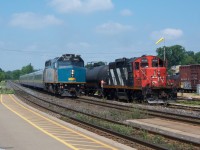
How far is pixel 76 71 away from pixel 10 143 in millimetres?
24561

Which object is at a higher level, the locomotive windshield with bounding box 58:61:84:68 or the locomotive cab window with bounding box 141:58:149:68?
the locomotive windshield with bounding box 58:61:84:68

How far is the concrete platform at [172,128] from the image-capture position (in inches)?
461

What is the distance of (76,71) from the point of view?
3444 centimetres

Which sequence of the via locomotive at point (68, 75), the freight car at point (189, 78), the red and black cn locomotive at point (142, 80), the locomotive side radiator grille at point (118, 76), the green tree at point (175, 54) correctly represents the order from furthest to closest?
the green tree at point (175, 54)
the freight car at point (189, 78)
the via locomotive at point (68, 75)
the locomotive side radiator grille at point (118, 76)
the red and black cn locomotive at point (142, 80)

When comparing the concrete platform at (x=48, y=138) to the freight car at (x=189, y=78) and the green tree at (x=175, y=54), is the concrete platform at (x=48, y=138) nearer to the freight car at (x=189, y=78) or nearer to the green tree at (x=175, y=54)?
the freight car at (x=189, y=78)

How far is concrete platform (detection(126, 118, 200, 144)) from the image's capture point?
1172 centimetres

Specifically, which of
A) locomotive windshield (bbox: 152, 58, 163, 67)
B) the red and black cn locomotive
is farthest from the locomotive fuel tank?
locomotive windshield (bbox: 152, 58, 163, 67)

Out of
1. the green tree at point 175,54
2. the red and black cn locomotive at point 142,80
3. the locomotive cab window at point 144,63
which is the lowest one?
the red and black cn locomotive at point 142,80

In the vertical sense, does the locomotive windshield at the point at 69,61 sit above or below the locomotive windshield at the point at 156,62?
above

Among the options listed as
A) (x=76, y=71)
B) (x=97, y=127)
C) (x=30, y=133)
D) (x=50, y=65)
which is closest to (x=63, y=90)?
(x=76, y=71)

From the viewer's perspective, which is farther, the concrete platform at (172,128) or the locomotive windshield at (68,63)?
the locomotive windshield at (68,63)

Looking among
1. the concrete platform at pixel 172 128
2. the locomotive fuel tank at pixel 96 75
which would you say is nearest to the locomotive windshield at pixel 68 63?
the locomotive fuel tank at pixel 96 75

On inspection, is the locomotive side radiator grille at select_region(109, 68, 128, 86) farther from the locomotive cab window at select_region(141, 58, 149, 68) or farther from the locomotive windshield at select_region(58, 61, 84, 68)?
the locomotive windshield at select_region(58, 61, 84, 68)

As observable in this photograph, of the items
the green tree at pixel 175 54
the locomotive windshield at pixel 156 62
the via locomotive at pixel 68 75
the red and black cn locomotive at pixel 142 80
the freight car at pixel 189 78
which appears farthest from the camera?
the green tree at pixel 175 54
